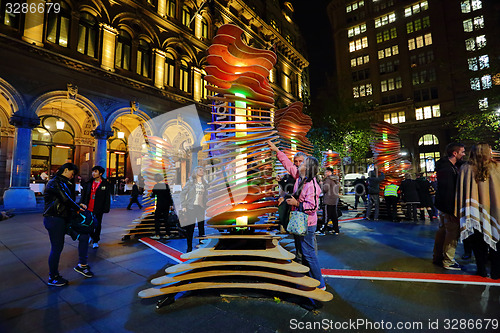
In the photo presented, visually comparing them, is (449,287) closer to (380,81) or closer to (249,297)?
(249,297)

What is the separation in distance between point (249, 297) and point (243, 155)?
79.1 inches

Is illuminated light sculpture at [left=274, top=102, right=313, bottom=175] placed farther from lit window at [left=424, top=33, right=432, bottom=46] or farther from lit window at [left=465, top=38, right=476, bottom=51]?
lit window at [left=424, top=33, right=432, bottom=46]

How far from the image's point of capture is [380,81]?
4272 centimetres

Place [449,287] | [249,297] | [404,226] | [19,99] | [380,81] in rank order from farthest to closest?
[380,81] → [19,99] → [404,226] → [449,287] → [249,297]

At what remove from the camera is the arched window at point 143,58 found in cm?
1759

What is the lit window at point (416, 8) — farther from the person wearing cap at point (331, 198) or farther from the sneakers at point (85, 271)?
the sneakers at point (85, 271)

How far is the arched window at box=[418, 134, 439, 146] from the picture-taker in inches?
1458

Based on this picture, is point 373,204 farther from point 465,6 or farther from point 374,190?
point 465,6

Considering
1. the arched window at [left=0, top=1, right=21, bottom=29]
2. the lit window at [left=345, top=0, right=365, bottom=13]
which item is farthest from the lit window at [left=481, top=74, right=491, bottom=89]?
the arched window at [left=0, top=1, right=21, bottom=29]

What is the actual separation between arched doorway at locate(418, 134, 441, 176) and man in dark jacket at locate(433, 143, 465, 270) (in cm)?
4026

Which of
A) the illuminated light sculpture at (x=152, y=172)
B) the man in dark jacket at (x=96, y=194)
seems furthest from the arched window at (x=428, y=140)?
the man in dark jacket at (x=96, y=194)

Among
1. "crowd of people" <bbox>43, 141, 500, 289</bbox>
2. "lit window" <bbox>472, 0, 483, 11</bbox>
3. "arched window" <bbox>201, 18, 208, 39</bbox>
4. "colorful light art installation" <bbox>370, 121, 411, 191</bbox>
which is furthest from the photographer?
"lit window" <bbox>472, 0, 483, 11</bbox>

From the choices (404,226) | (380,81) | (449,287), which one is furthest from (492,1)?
(449,287)

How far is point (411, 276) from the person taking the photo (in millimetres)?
3814
